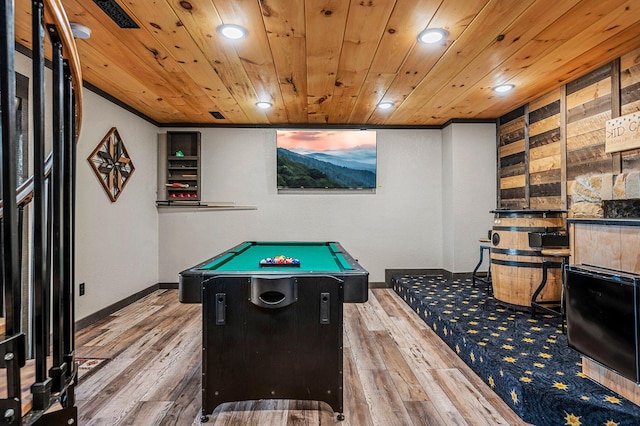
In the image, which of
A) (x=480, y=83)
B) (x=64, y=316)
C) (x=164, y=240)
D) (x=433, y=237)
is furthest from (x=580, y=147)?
(x=164, y=240)

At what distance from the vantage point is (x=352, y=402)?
2311mm

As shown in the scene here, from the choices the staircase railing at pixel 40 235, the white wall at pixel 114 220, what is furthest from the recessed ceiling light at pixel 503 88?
the white wall at pixel 114 220

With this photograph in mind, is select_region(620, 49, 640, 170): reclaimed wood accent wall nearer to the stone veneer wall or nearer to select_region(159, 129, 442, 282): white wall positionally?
the stone veneer wall

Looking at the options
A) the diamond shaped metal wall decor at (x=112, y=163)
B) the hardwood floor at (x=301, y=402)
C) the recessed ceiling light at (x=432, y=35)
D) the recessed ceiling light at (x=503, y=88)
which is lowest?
the hardwood floor at (x=301, y=402)

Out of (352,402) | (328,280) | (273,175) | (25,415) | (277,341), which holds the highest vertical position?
(273,175)

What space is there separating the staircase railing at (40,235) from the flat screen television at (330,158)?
13.5 ft

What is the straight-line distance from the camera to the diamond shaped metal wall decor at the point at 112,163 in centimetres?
402

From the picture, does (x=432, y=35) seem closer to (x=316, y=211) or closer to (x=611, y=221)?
(x=611, y=221)

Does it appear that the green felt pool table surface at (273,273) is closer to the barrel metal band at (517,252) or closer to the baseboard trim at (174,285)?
the barrel metal band at (517,252)

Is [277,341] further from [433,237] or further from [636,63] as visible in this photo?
[433,237]

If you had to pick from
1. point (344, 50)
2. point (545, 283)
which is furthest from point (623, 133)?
point (344, 50)

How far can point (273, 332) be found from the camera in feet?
7.24

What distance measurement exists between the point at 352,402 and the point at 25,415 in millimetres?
1756

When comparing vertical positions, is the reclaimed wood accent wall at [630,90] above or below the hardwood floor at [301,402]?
above
